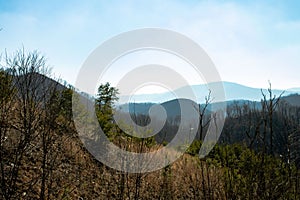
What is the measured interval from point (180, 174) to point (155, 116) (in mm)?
4664

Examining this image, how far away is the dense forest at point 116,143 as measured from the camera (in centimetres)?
267

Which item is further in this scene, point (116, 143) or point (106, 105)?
point (106, 105)

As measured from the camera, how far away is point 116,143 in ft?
24.0

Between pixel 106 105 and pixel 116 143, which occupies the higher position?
pixel 106 105

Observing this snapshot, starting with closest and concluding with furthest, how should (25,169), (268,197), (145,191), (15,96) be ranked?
1. (268,197)
2. (15,96)
3. (25,169)
4. (145,191)

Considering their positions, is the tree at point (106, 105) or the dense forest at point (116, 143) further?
the tree at point (106, 105)

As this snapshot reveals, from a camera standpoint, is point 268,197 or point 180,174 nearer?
point 268,197

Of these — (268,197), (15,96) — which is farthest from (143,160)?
(268,197)

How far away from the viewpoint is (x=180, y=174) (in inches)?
355

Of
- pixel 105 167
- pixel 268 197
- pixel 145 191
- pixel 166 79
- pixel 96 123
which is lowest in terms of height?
pixel 145 191

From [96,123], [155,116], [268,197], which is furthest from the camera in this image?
[96,123]

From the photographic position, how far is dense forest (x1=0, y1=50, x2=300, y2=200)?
8.75 ft

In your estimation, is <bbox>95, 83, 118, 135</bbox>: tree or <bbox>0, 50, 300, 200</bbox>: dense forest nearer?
<bbox>0, 50, 300, 200</bbox>: dense forest

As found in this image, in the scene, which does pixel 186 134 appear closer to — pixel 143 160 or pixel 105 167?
pixel 105 167
